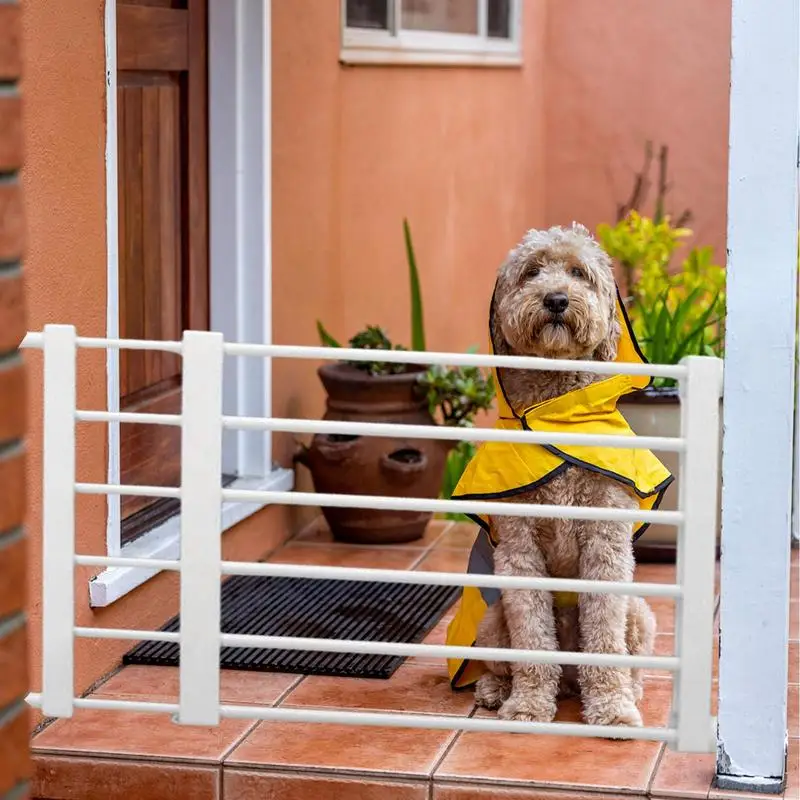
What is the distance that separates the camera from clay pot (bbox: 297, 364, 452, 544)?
5.66 m

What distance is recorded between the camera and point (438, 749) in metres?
3.65

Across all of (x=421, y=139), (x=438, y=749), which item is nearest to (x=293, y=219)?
(x=421, y=139)

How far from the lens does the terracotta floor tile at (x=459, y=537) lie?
231 inches

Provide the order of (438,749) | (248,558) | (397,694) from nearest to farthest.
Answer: (438,749)
(397,694)
(248,558)

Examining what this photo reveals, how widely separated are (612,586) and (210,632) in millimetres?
789

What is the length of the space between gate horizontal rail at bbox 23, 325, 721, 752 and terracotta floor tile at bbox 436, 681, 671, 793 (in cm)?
42

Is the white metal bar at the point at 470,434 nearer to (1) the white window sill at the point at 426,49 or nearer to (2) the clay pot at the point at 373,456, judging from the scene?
(2) the clay pot at the point at 373,456

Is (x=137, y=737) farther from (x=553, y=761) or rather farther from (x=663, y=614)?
(x=663, y=614)

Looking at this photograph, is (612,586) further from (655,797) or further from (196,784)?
(196,784)

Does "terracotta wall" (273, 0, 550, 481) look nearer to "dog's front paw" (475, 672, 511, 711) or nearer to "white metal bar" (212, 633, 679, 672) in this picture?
"dog's front paw" (475, 672, 511, 711)

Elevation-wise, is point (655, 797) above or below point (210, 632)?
below

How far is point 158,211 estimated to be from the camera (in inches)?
194

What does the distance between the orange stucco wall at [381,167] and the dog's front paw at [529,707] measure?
3.73ft

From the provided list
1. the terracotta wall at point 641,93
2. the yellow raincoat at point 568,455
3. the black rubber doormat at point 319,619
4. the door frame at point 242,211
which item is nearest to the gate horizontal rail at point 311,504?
the yellow raincoat at point 568,455
